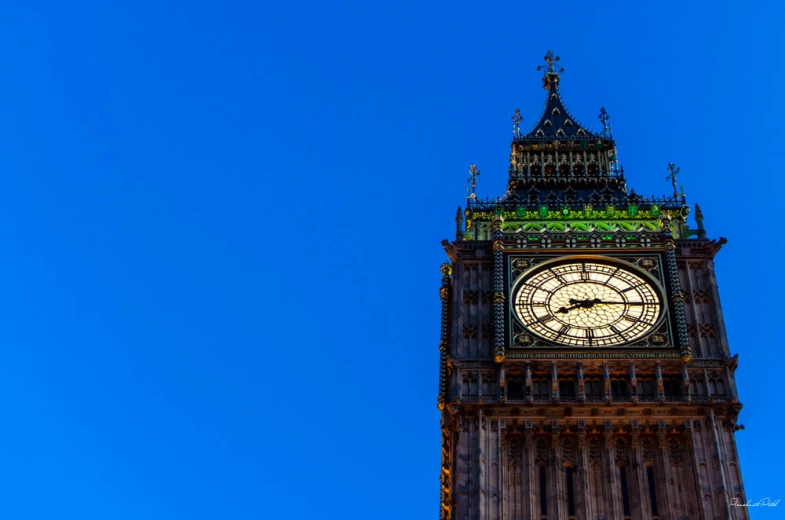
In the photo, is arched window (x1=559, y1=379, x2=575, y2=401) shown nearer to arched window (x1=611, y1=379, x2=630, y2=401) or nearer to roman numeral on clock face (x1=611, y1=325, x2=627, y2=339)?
arched window (x1=611, y1=379, x2=630, y2=401)

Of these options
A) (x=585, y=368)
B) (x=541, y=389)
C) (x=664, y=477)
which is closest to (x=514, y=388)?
(x=541, y=389)

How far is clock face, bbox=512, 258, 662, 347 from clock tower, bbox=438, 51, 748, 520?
60 mm

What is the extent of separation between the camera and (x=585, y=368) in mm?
50250

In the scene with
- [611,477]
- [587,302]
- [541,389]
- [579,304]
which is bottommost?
[611,477]

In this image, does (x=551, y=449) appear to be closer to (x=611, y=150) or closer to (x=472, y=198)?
(x=472, y=198)

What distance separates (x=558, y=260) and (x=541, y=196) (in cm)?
857

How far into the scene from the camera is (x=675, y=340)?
2020 inches

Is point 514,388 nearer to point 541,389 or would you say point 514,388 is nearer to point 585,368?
point 541,389

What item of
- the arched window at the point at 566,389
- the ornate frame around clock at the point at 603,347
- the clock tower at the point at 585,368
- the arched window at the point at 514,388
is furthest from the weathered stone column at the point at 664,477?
the arched window at the point at 514,388

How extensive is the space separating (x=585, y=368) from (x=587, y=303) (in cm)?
348

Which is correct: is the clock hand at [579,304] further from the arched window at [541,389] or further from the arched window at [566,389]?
the arched window at [541,389]

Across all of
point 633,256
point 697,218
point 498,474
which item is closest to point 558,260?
point 633,256

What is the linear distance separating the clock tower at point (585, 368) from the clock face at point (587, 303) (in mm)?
60

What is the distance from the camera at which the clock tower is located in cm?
4694
